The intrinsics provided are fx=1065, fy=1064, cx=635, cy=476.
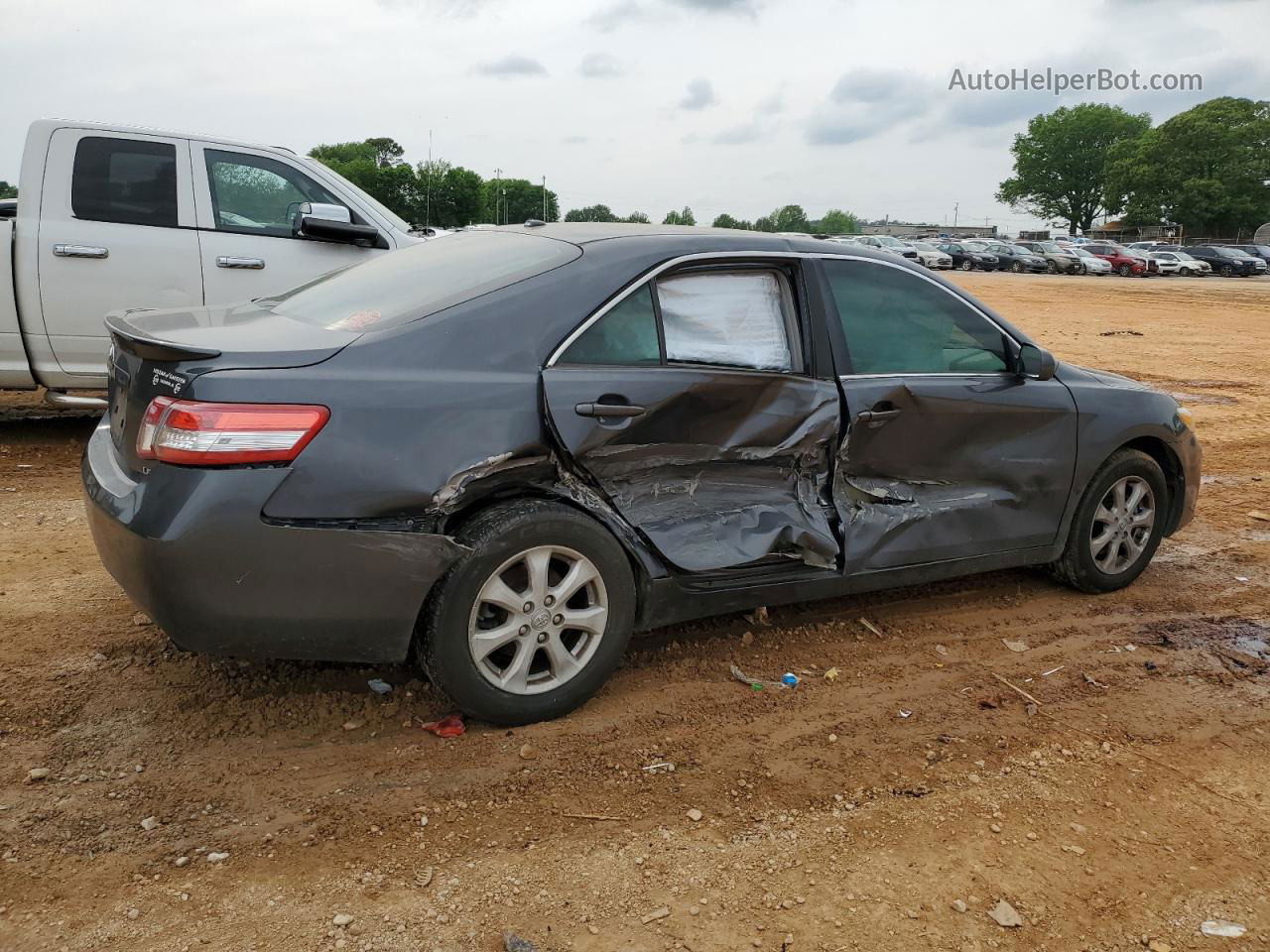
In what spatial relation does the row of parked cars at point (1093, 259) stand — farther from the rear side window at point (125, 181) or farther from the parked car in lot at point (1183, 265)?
the rear side window at point (125, 181)

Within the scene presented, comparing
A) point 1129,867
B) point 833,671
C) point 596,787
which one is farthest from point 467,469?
point 1129,867

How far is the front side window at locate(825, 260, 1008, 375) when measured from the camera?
4.14 metres

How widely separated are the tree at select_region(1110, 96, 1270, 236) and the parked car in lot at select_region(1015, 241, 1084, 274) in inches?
1477

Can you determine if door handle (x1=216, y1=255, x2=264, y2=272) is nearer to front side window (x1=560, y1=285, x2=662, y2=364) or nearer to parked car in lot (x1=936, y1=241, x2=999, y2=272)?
front side window (x1=560, y1=285, x2=662, y2=364)

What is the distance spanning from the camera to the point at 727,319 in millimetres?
3904

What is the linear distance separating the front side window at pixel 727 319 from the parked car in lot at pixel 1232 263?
51973mm

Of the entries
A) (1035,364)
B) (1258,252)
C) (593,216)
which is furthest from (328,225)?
(1258,252)

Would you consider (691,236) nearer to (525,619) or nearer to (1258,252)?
(525,619)

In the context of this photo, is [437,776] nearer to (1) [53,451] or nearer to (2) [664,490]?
(2) [664,490]

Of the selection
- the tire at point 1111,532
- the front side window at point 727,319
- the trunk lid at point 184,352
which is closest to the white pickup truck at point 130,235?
the trunk lid at point 184,352

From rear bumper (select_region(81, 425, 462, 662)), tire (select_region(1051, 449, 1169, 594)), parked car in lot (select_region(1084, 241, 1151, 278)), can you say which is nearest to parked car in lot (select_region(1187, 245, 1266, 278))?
parked car in lot (select_region(1084, 241, 1151, 278))

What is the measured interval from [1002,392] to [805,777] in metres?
1.99

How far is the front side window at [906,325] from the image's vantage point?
13.6 feet

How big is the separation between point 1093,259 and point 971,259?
5.70 metres
